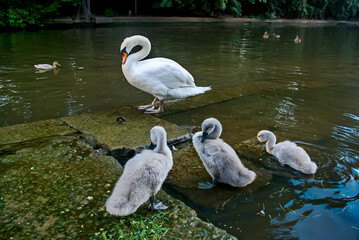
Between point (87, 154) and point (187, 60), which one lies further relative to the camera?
point (187, 60)

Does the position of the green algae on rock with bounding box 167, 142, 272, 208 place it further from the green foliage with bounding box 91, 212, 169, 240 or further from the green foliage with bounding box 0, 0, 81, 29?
the green foliage with bounding box 0, 0, 81, 29

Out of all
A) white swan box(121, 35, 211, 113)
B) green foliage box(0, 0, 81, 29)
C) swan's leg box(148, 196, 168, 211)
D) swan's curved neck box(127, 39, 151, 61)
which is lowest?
swan's leg box(148, 196, 168, 211)

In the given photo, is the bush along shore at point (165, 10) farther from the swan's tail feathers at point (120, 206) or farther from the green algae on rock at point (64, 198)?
the swan's tail feathers at point (120, 206)

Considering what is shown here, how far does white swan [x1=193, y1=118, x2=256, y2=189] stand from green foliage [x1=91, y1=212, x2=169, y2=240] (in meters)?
0.93

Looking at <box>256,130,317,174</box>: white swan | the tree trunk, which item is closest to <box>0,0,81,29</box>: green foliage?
the tree trunk

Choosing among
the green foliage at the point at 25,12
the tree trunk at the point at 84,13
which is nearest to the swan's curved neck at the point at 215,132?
the green foliage at the point at 25,12

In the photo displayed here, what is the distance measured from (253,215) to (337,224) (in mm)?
739

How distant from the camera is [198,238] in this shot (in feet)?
7.55

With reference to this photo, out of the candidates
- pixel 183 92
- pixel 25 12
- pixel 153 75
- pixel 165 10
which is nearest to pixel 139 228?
pixel 153 75

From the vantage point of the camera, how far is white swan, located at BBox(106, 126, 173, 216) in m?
2.43

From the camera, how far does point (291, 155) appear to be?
3.70m

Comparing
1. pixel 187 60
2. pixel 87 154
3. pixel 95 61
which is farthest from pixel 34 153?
pixel 187 60

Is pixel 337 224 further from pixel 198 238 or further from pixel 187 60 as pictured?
pixel 187 60

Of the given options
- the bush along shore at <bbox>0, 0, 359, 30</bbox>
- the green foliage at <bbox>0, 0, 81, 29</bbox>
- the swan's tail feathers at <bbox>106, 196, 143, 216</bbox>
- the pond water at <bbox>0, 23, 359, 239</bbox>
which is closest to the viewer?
the swan's tail feathers at <bbox>106, 196, 143, 216</bbox>
